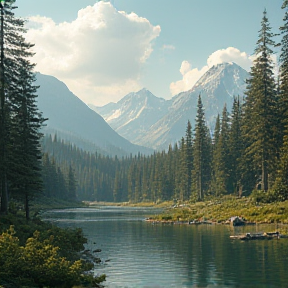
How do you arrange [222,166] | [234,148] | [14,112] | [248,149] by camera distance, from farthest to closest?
1. [222,166]
2. [234,148]
3. [248,149]
4. [14,112]

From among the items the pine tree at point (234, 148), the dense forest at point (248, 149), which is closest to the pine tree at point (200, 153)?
the dense forest at point (248, 149)

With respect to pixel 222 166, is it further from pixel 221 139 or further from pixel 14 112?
pixel 14 112

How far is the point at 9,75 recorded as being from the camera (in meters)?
37.9

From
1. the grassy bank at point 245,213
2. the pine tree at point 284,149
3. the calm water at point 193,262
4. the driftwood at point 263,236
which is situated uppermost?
the pine tree at point 284,149

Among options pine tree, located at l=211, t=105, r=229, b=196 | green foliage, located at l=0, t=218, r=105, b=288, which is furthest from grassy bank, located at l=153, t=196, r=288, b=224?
green foliage, located at l=0, t=218, r=105, b=288

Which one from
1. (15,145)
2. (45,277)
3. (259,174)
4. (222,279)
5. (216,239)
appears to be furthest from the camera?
(259,174)

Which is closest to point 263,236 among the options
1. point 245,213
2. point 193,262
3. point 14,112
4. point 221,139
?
point 193,262

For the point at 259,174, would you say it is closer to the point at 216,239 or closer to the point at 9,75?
the point at 216,239

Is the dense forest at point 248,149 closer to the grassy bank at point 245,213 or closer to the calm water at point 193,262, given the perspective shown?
the grassy bank at point 245,213

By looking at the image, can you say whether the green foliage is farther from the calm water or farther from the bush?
the calm water

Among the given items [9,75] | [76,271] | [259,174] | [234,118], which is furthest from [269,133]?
[76,271]

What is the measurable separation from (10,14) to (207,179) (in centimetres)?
8035

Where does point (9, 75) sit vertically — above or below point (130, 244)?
above

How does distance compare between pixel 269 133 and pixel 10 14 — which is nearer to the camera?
pixel 10 14
